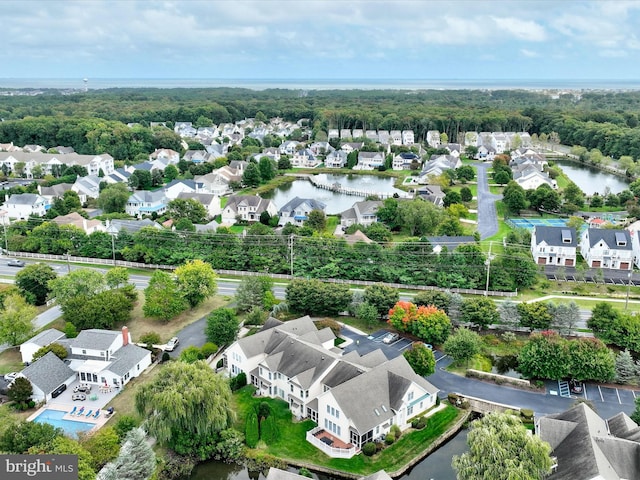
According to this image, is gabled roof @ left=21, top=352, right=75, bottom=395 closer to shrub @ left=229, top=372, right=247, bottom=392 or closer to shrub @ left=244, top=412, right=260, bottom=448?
shrub @ left=229, top=372, right=247, bottom=392

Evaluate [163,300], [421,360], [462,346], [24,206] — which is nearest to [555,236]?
[462,346]

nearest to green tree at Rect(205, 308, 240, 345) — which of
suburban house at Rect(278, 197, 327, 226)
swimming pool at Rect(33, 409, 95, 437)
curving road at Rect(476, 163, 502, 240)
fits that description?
swimming pool at Rect(33, 409, 95, 437)

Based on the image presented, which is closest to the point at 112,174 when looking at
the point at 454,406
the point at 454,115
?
the point at 454,406

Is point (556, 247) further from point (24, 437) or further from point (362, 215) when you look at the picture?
point (24, 437)

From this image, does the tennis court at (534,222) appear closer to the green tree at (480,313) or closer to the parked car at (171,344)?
the green tree at (480,313)

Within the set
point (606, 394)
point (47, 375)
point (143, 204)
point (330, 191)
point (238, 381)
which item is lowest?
point (238, 381)

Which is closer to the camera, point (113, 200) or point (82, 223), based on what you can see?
point (82, 223)

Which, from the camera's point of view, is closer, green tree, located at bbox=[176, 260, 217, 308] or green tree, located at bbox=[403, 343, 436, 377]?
green tree, located at bbox=[403, 343, 436, 377]
